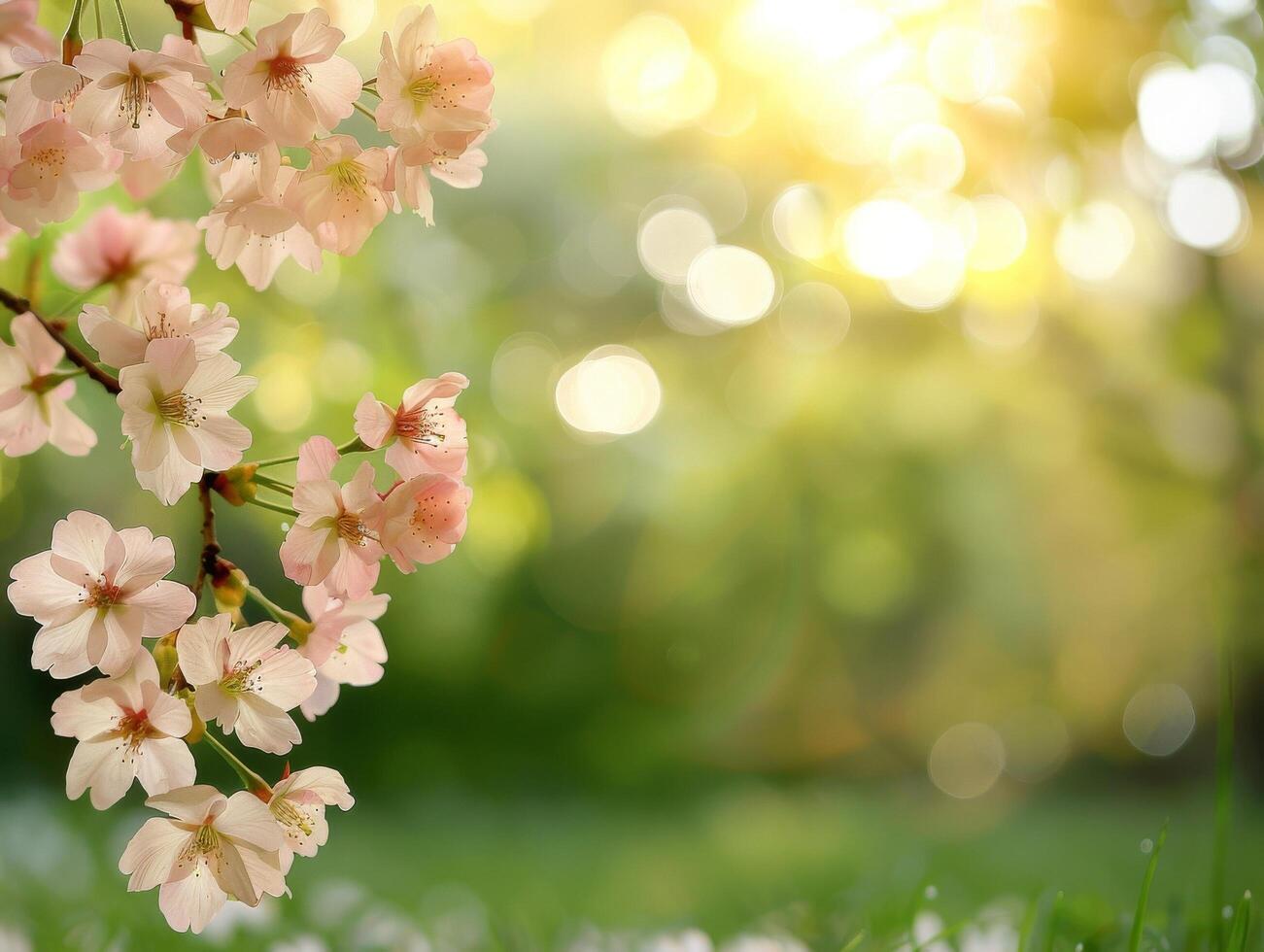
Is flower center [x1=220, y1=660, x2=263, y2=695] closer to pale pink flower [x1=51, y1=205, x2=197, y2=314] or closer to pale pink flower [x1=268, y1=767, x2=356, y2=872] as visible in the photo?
pale pink flower [x1=268, y1=767, x2=356, y2=872]

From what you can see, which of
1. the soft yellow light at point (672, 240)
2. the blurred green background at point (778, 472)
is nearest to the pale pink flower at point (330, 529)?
the blurred green background at point (778, 472)

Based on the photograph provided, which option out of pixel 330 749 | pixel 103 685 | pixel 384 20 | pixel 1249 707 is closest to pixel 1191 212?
pixel 1249 707

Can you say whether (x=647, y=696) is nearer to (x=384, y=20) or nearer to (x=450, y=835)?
(x=450, y=835)

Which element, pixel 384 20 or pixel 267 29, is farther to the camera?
pixel 384 20

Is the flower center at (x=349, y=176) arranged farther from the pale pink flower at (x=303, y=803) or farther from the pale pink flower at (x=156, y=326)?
the pale pink flower at (x=303, y=803)

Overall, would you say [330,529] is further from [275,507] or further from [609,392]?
[609,392]

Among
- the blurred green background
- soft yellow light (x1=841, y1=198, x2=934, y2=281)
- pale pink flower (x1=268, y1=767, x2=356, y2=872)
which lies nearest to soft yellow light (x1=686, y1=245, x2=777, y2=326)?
the blurred green background
